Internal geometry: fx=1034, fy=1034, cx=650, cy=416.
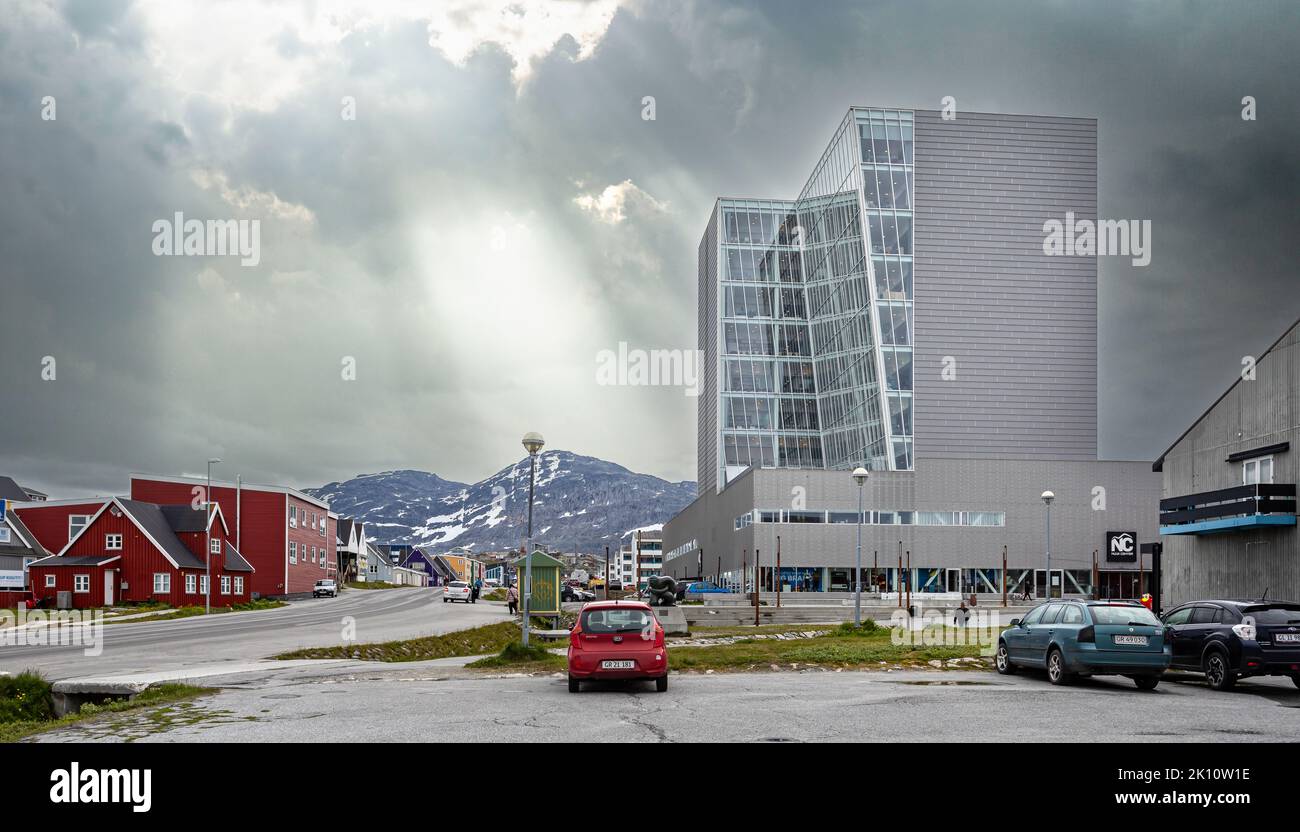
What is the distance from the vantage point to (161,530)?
66.6m

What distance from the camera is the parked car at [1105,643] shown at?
1691 cm

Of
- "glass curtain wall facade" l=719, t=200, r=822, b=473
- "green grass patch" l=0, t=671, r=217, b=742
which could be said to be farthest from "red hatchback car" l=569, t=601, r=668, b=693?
"glass curtain wall facade" l=719, t=200, r=822, b=473

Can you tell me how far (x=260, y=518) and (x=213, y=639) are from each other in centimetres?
5172

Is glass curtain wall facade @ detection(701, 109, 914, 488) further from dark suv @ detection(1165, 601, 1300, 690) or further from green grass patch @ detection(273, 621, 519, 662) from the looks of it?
dark suv @ detection(1165, 601, 1300, 690)

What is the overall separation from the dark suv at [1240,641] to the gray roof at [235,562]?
66.0 metres

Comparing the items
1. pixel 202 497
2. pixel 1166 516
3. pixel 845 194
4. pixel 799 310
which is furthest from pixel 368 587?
pixel 1166 516

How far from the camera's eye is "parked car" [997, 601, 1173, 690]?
16.9 metres

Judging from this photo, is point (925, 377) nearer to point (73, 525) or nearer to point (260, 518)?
point (260, 518)

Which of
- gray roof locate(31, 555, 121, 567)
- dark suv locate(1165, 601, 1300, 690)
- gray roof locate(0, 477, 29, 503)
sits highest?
gray roof locate(0, 477, 29, 503)

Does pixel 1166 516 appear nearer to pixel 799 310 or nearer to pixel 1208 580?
pixel 1208 580

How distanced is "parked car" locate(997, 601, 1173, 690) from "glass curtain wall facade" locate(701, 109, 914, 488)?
70489 millimetres

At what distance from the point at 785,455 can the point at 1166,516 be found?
237 ft

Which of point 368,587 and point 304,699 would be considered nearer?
point 304,699
